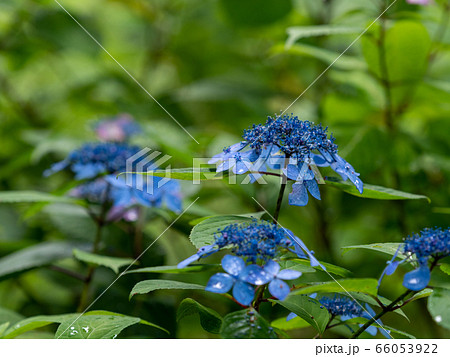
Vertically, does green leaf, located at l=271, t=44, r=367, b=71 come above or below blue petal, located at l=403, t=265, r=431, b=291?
above

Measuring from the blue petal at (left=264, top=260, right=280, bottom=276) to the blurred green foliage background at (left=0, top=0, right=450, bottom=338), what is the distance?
50cm

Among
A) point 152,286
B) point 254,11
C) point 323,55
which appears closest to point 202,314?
point 152,286

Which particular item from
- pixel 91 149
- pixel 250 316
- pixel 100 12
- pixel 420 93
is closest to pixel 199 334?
pixel 91 149

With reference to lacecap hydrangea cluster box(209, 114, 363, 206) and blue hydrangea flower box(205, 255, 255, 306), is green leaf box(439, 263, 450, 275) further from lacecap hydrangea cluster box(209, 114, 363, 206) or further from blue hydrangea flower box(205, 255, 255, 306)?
blue hydrangea flower box(205, 255, 255, 306)

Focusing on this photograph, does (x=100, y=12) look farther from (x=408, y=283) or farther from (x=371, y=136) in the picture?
(x=408, y=283)

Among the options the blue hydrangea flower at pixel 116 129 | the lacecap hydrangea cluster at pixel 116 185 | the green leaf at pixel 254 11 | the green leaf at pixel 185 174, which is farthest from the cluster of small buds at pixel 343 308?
the green leaf at pixel 254 11

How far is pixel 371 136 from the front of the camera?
1247 mm

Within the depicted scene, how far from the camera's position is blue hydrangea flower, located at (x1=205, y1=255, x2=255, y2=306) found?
55cm

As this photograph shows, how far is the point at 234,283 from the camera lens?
0.57 metres

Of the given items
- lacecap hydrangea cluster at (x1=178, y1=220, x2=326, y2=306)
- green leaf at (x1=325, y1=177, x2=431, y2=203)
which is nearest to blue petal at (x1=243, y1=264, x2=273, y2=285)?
lacecap hydrangea cluster at (x1=178, y1=220, x2=326, y2=306)

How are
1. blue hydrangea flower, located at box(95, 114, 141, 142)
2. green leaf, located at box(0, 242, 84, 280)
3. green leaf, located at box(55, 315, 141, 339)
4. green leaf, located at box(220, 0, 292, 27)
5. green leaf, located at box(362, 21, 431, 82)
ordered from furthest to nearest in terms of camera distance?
green leaf, located at box(220, 0, 292, 27) → blue hydrangea flower, located at box(95, 114, 141, 142) → green leaf, located at box(362, 21, 431, 82) → green leaf, located at box(0, 242, 84, 280) → green leaf, located at box(55, 315, 141, 339)
